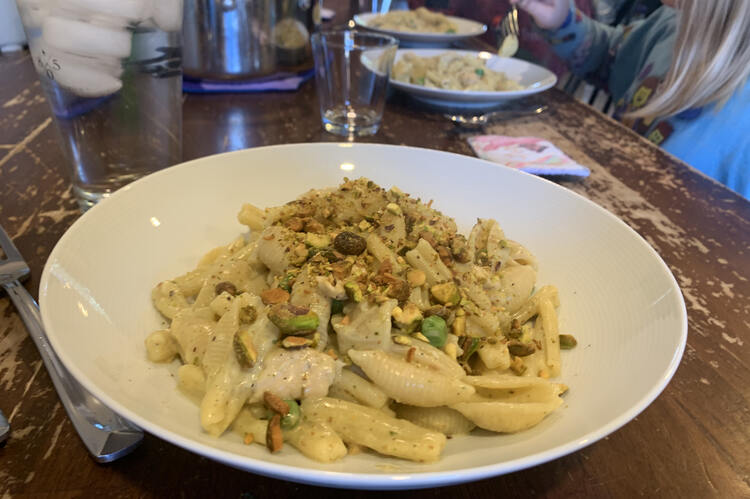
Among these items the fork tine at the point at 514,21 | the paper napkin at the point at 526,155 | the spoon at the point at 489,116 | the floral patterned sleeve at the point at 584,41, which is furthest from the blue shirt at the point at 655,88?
the paper napkin at the point at 526,155

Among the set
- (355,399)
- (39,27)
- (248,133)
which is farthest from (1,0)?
(355,399)

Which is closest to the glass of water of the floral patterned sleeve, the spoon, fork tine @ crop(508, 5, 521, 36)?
the spoon

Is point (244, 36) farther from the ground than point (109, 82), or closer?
closer

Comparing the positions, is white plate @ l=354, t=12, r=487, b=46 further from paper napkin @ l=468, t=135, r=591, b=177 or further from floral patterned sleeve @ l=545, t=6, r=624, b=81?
paper napkin @ l=468, t=135, r=591, b=177

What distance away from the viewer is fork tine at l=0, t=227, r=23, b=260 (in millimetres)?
1041

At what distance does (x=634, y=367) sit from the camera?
768 millimetres

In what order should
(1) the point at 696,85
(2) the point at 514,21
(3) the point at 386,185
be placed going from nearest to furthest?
(3) the point at 386,185 < (1) the point at 696,85 < (2) the point at 514,21

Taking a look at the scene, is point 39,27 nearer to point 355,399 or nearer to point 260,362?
point 260,362

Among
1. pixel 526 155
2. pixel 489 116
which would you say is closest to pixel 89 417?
pixel 526 155

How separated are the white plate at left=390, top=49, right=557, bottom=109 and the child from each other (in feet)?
2.30

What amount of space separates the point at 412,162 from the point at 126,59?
0.73m

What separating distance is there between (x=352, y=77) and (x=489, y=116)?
68 cm

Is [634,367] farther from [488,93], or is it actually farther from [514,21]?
[514,21]

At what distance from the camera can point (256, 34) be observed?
2.08 m
